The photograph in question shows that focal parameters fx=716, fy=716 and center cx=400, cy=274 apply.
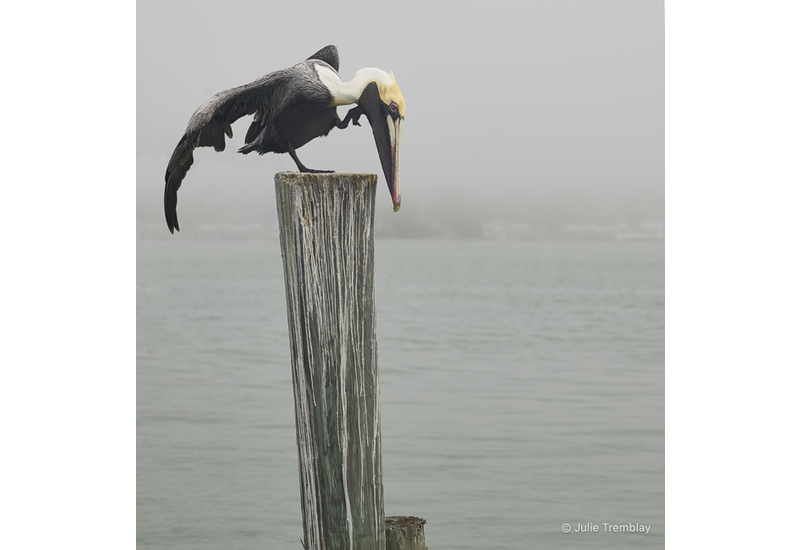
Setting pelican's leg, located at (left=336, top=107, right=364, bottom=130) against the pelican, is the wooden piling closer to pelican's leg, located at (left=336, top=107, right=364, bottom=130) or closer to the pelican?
the pelican

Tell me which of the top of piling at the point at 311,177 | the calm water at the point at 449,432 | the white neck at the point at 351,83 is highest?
the white neck at the point at 351,83

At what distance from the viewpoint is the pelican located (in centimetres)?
300

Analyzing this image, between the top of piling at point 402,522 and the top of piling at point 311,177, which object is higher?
the top of piling at point 311,177

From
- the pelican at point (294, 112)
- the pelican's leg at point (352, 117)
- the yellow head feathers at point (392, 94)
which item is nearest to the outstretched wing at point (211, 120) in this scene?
the pelican at point (294, 112)

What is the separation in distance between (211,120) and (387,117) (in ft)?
2.52

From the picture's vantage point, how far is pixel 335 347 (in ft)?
8.09

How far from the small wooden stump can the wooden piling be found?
0.13 meters

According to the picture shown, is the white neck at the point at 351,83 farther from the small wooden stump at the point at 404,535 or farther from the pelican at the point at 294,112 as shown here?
the small wooden stump at the point at 404,535

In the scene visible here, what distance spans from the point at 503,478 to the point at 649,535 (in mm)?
1444

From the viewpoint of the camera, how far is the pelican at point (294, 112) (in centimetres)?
300

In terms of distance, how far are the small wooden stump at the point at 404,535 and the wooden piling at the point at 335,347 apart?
130 millimetres

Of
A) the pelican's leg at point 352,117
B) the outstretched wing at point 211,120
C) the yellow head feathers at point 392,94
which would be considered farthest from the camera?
the pelican's leg at point 352,117

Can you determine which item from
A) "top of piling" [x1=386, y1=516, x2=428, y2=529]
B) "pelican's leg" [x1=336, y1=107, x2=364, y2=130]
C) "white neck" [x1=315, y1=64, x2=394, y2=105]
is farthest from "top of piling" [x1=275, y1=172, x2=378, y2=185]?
"top of piling" [x1=386, y1=516, x2=428, y2=529]

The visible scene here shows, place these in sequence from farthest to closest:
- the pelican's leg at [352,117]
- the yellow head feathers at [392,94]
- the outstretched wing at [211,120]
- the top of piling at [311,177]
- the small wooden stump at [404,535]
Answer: the pelican's leg at [352,117] → the outstretched wing at [211,120] → the yellow head feathers at [392,94] → the small wooden stump at [404,535] → the top of piling at [311,177]
